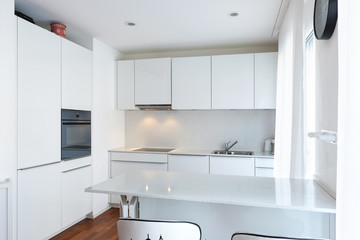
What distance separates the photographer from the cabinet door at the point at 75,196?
9.52 feet

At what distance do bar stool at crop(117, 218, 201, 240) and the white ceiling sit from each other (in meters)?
2.07

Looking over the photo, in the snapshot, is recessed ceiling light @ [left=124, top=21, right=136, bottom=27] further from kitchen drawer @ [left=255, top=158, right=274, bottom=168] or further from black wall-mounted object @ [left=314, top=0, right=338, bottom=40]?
kitchen drawer @ [left=255, top=158, right=274, bottom=168]

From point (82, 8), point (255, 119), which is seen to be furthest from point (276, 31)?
point (82, 8)

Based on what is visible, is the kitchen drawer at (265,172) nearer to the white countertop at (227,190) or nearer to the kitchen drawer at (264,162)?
the kitchen drawer at (264,162)

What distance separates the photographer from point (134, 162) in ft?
12.3

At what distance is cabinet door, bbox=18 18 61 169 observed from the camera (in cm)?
231

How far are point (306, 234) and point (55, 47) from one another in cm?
300

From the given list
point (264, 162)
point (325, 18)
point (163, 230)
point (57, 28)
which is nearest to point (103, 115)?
point (57, 28)

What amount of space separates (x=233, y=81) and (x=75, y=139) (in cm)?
237

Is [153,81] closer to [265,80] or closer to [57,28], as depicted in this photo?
[57,28]

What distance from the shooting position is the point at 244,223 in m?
Result: 1.56

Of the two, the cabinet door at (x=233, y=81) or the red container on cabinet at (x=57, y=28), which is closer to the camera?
the red container on cabinet at (x=57, y=28)

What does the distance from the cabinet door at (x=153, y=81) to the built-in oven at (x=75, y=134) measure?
94 centimetres
